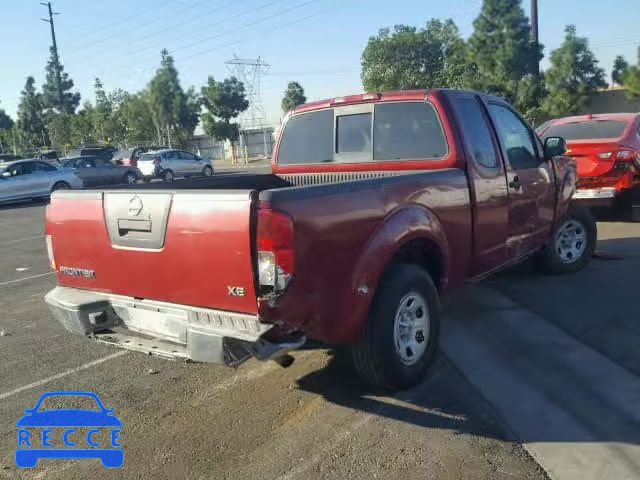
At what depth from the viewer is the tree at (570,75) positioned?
36.6 m

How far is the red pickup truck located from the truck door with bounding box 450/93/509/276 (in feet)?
0.06

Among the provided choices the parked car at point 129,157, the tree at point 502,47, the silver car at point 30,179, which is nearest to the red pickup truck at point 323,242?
the silver car at point 30,179

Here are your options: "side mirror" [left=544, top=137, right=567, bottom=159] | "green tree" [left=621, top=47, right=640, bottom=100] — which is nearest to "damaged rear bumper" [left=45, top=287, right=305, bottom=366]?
"side mirror" [left=544, top=137, right=567, bottom=159]

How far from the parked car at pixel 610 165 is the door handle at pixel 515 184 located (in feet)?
14.8

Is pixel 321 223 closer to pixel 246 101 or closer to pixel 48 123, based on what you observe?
pixel 246 101

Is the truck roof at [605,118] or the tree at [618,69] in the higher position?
the tree at [618,69]

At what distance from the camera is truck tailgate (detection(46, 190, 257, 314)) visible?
10.3 ft

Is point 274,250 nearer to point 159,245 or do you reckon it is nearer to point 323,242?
point 323,242

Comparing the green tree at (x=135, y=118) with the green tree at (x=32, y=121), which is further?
the green tree at (x=32, y=121)

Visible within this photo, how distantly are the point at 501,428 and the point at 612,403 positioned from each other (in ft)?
2.59

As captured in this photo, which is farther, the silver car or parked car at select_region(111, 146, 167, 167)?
parked car at select_region(111, 146, 167, 167)

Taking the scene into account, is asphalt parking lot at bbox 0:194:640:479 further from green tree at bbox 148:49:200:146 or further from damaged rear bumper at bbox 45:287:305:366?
green tree at bbox 148:49:200:146

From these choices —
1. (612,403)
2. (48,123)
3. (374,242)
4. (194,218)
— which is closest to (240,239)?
(194,218)

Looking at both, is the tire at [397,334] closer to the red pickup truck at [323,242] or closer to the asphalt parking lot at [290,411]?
the red pickup truck at [323,242]
